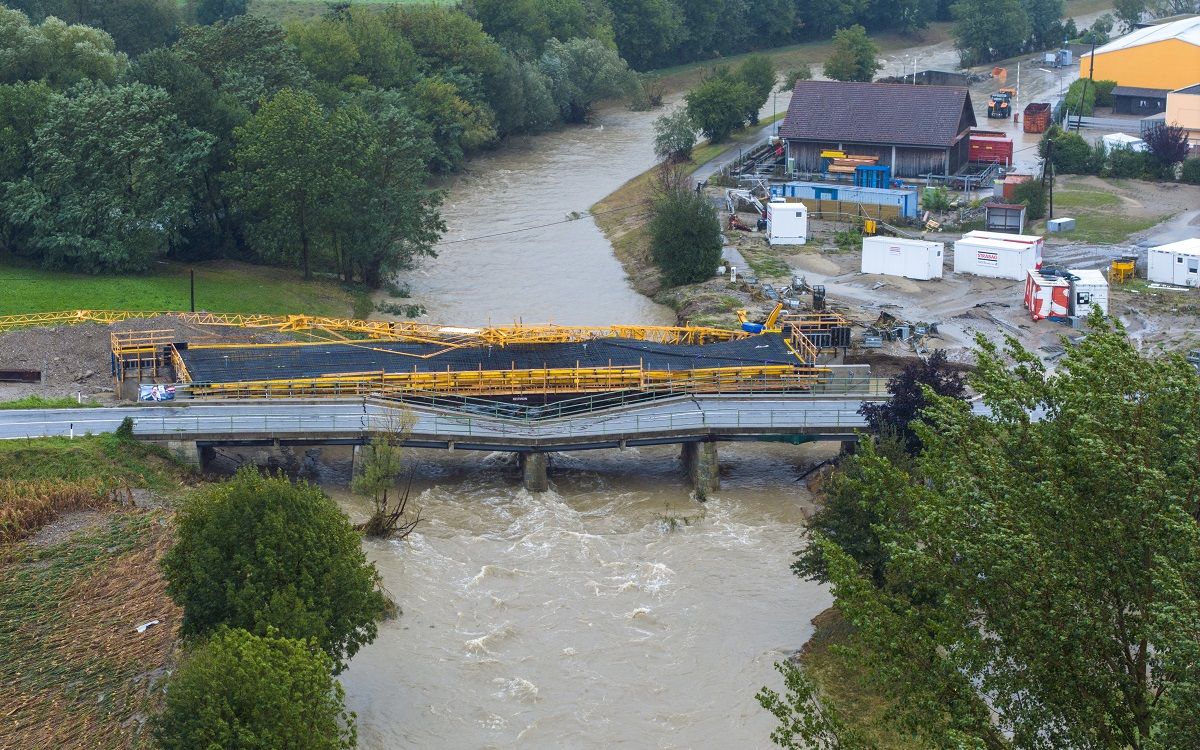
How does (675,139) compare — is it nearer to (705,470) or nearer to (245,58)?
(245,58)

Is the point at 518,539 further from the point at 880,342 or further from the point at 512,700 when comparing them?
the point at 880,342

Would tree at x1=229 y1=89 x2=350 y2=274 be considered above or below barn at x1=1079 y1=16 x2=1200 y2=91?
below

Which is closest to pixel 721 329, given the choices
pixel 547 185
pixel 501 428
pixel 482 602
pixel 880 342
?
pixel 880 342

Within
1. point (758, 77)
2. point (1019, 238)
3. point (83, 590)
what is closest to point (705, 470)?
point (83, 590)

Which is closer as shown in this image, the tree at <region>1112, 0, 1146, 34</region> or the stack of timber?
the stack of timber

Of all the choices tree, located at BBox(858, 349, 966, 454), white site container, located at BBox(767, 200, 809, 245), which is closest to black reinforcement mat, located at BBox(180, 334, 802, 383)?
tree, located at BBox(858, 349, 966, 454)

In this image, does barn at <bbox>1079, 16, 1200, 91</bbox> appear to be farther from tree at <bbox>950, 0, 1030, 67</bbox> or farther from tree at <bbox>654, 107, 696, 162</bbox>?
tree at <bbox>654, 107, 696, 162</bbox>

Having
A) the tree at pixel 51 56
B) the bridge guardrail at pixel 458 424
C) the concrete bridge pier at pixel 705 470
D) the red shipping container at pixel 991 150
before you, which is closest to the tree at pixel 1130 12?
the red shipping container at pixel 991 150
